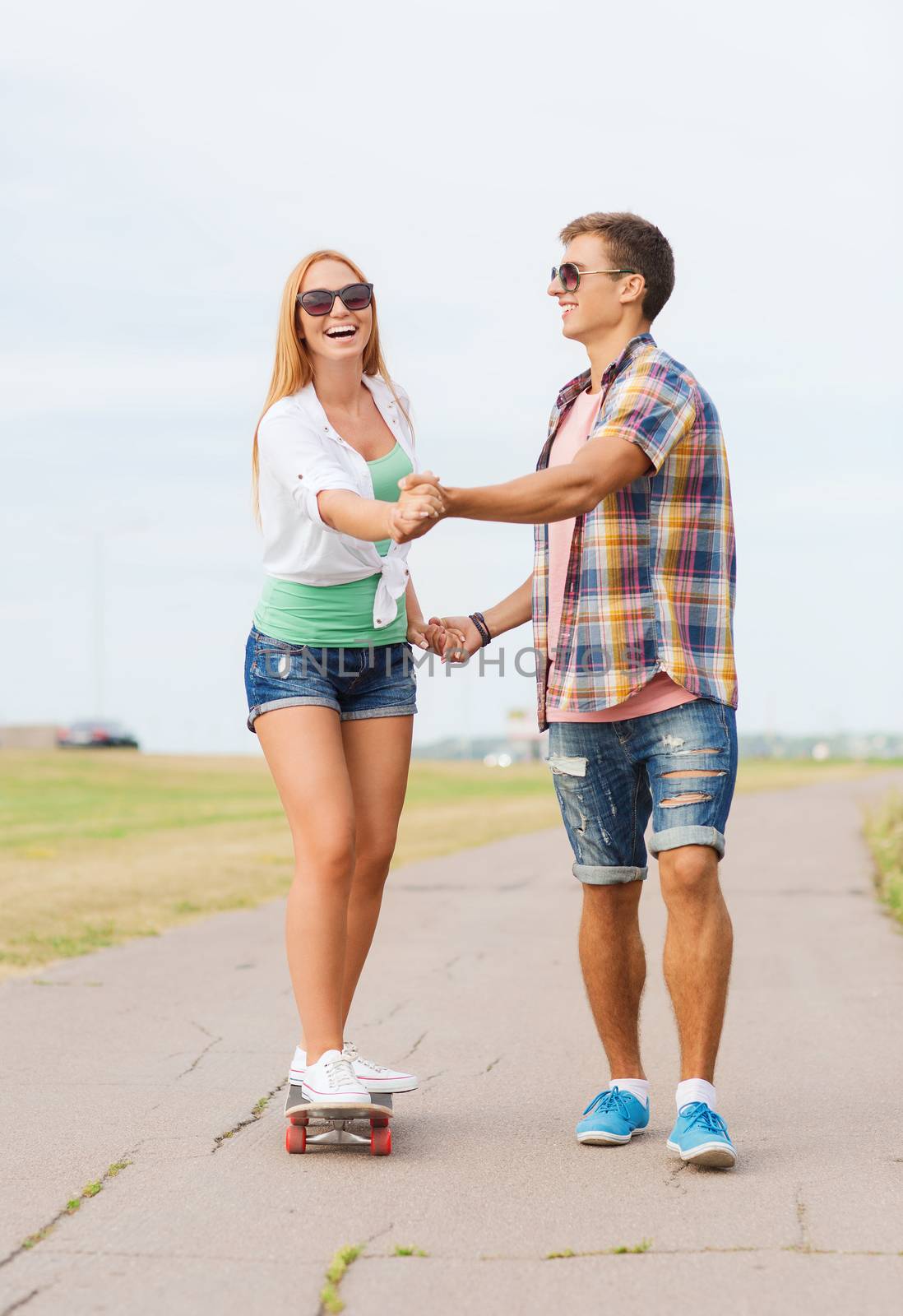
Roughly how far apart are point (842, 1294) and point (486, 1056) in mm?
2897

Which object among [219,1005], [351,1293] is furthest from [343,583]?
[219,1005]

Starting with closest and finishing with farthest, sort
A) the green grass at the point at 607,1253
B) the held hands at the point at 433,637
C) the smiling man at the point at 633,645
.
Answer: the green grass at the point at 607,1253
the smiling man at the point at 633,645
the held hands at the point at 433,637

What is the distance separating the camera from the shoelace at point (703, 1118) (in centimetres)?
430

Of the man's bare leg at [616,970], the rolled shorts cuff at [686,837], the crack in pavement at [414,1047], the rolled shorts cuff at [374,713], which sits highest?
the rolled shorts cuff at [374,713]

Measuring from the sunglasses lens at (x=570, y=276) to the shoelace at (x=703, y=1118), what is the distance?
2.26 metres

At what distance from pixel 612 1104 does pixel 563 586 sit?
146 cm

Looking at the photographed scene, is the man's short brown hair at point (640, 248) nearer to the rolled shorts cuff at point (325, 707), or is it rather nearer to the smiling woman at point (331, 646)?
the smiling woman at point (331, 646)

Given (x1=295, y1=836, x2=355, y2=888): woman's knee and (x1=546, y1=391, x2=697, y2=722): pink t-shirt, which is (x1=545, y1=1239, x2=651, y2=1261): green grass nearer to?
(x1=295, y1=836, x2=355, y2=888): woman's knee

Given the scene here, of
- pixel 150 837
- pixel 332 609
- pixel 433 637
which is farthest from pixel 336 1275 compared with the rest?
pixel 150 837

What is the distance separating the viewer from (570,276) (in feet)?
15.5

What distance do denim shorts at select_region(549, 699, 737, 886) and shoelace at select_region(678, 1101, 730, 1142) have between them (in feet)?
2.16

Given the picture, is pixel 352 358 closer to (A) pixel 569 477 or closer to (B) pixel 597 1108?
(A) pixel 569 477

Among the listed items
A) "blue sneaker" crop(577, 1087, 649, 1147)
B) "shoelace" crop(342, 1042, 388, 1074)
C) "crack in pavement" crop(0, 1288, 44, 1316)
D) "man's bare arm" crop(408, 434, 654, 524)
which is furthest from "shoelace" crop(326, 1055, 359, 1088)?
"man's bare arm" crop(408, 434, 654, 524)

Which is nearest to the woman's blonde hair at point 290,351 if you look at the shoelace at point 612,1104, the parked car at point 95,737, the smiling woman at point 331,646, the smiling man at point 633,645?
the smiling woman at point 331,646
